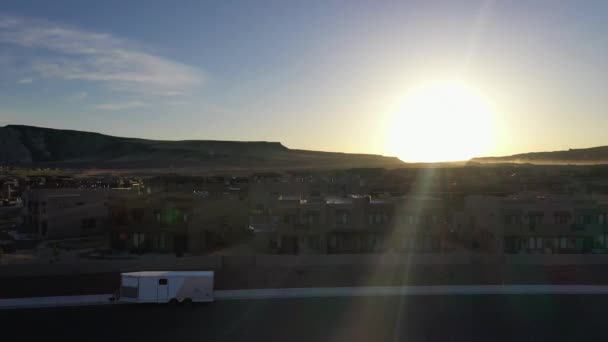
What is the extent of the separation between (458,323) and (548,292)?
6.56m

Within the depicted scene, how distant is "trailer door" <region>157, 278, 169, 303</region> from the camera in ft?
67.5

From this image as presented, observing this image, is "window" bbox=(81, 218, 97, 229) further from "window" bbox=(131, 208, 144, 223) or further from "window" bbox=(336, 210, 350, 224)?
"window" bbox=(336, 210, 350, 224)

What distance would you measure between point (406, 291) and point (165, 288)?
10.4m

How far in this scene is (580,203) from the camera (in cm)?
3528

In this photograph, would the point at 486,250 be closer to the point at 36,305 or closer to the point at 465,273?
the point at 465,273

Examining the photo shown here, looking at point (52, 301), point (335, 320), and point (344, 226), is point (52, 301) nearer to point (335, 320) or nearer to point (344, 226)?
point (335, 320)

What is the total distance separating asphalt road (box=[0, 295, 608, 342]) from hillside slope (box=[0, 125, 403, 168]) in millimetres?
141482

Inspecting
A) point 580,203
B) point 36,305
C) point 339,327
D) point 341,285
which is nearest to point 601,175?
point 580,203

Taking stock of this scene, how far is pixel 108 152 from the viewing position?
600 ft

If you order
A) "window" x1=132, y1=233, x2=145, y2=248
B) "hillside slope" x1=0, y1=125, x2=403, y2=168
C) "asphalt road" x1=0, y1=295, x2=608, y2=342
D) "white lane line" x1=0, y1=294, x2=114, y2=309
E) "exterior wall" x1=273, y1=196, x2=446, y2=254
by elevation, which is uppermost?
"hillside slope" x1=0, y1=125, x2=403, y2=168

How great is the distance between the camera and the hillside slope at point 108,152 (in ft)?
552

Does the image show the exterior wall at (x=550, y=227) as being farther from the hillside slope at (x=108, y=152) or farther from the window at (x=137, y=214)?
the hillside slope at (x=108, y=152)

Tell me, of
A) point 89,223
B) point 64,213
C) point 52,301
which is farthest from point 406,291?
point 64,213

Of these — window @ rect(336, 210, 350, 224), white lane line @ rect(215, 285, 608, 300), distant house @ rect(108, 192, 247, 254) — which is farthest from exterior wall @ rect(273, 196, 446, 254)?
white lane line @ rect(215, 285, 608, 300)
